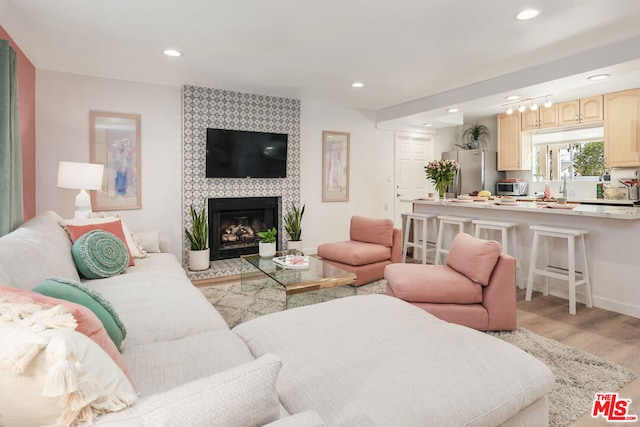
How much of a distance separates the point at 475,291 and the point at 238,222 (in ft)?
11.5

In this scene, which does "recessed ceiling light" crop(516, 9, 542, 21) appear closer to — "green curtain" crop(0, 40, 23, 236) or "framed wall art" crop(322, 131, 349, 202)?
"framed wall art" crop(322, 131, 349, 202)

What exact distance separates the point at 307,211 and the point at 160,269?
3.07 metres

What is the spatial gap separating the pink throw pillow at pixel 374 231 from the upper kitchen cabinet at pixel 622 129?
3756 millimetres

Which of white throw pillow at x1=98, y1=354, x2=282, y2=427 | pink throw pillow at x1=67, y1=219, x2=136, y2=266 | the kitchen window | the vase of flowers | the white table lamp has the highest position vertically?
the kitchen window

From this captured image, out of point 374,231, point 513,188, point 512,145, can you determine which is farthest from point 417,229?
point 512,145

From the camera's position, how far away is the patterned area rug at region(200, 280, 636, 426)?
1.89m

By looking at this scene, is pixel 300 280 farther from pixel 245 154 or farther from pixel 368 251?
pixel 245 154

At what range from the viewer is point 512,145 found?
6.62 metres

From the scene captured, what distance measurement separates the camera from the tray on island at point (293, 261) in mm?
3270

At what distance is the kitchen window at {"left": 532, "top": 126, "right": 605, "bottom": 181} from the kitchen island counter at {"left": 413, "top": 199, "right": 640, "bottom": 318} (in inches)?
112

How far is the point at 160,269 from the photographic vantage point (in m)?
2.86

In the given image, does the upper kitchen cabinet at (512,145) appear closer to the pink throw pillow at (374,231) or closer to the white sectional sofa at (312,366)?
the pink throw pillow at (374,231)

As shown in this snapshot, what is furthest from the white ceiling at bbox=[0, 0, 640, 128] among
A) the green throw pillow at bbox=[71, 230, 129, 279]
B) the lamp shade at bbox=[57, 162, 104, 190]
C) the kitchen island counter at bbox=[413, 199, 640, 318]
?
the green throw pillow at bbox=[71, 230, 129, 279]

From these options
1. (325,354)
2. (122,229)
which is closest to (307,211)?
(122,229)
